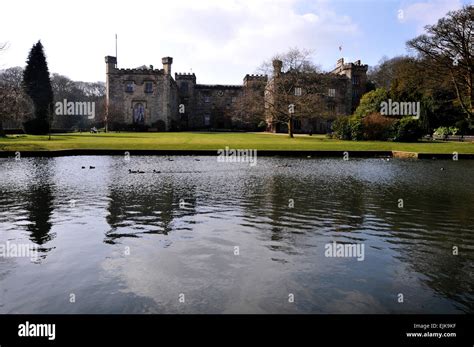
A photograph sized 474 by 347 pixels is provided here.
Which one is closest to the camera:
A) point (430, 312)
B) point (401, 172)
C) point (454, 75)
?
point (430, 312)

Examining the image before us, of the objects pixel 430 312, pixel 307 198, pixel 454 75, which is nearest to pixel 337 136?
pixel 454 75

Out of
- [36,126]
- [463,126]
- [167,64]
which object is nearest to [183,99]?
[167,64]

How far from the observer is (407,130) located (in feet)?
142

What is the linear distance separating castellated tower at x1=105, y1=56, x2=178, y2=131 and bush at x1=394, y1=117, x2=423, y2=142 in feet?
114

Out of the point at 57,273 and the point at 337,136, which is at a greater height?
the point at 337,136

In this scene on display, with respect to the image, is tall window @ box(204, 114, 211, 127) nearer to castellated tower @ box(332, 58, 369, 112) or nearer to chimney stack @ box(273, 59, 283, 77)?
castellated tower @ box(332, 58, 369, 112)

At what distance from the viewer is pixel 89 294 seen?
6016 millimetres

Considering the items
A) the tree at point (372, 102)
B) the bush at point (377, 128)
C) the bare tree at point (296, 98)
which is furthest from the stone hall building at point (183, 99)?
the bush at point (377, 128)

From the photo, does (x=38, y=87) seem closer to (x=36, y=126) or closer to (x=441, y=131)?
(x=36, y=126)

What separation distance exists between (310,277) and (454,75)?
134 ft

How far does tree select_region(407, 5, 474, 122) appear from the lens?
3750 centimetres

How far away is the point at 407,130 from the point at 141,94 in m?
39.3
